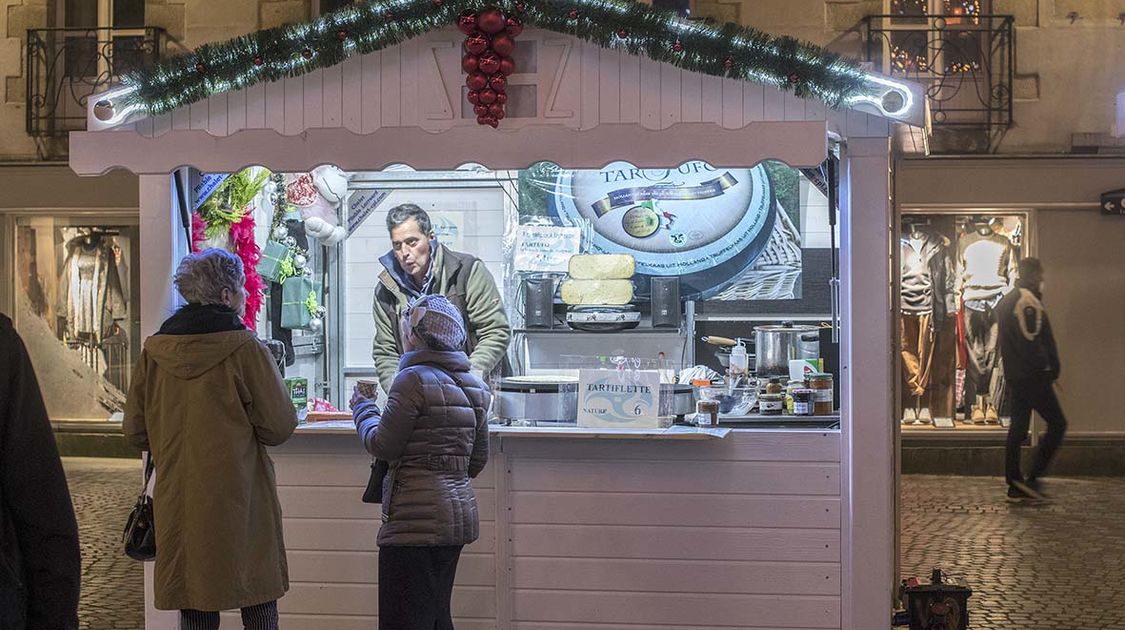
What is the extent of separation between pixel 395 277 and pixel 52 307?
912 cm

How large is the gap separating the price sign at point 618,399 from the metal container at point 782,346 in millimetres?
508

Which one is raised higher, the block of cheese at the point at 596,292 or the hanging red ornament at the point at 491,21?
the hanging red ornament at the point at 491,21

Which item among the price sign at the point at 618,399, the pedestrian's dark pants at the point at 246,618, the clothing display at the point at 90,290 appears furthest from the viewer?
the clothing display at the point at 90,290

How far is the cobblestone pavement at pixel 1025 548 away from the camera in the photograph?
700 centimetres

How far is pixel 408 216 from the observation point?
6.12m

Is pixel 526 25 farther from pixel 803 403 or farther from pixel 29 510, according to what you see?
pixel 29 510

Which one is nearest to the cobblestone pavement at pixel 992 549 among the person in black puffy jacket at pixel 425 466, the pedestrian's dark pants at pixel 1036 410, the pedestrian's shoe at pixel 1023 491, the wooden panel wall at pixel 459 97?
the pedestrian's shoe at pixel 1023 491

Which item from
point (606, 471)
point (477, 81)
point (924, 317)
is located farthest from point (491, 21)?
point (924, 317)

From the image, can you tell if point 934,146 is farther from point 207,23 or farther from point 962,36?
point 207,23

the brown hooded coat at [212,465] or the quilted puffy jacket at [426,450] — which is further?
the quilted puffy jacket at [426,450]

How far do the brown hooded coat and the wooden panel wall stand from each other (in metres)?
1.25

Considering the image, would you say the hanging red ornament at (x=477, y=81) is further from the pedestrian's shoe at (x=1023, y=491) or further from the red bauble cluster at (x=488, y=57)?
the pedestrian's shoe at (x=1023, y=491)

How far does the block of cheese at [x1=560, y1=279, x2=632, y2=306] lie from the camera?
609 cm

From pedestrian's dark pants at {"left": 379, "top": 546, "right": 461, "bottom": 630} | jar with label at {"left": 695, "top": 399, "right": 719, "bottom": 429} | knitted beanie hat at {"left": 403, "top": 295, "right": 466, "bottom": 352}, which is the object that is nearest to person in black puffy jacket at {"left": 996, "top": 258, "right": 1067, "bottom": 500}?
jar with label at {"left": 695, "top": 399, "right": 719, "bottom": 429}
